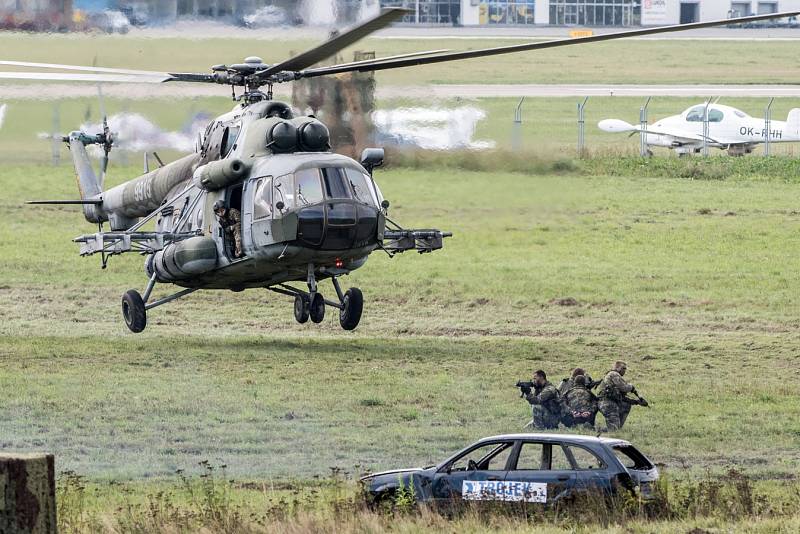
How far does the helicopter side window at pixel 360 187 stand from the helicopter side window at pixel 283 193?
0.90m

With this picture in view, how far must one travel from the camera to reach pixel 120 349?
30.6 metres

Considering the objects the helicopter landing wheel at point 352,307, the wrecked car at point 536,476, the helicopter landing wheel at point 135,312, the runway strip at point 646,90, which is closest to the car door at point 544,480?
the wrecked car at point 536,476

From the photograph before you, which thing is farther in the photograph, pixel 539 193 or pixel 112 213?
pixel 539 193

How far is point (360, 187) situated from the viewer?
25.3m

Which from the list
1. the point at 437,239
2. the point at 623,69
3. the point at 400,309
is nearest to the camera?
the point at 437,239

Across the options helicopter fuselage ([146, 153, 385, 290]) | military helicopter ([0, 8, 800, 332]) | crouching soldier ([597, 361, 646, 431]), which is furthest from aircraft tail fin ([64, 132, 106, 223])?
crouching soldier ([597, 361, 646, 431])

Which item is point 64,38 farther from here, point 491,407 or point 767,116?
point 767,116

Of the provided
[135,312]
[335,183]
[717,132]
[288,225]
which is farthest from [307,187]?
[717,132]

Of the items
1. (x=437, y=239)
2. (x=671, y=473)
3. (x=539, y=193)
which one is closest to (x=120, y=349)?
(x=437, y=239)

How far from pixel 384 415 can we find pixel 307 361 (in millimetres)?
5146

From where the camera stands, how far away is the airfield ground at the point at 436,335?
21812 millimetres

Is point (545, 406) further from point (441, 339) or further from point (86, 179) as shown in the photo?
point (86, 179)

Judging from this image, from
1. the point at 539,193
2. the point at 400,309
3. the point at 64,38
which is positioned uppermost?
the point at 64,38

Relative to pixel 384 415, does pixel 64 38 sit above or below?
above
